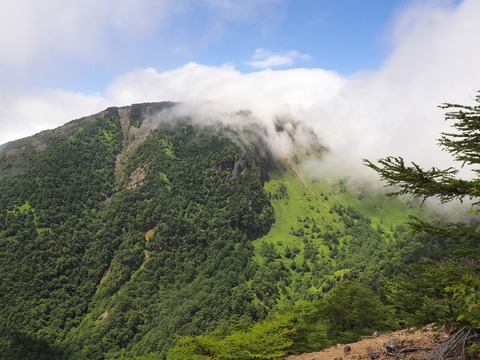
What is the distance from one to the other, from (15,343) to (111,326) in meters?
46.1

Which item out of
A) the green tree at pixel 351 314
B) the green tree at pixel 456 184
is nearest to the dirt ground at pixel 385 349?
the green tree at pixel 456 184

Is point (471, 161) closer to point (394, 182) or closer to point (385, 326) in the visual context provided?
point (394, 182)

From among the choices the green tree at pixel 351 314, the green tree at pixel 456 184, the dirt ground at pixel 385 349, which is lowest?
the green tree at pixel 351 314

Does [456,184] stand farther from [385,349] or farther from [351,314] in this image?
[351,314]

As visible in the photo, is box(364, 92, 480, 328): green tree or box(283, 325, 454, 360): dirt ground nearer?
box(364, 92, 480, 328): green tree

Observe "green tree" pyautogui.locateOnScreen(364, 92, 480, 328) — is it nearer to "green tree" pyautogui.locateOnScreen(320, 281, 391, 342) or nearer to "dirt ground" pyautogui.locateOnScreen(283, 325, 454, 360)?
"dirt ground" pyautogui.locateOnScreen(283, 325, 454, 360)

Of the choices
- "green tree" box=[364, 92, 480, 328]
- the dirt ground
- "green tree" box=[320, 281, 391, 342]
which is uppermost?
"green tree" box=[364, 92, 480, 328]

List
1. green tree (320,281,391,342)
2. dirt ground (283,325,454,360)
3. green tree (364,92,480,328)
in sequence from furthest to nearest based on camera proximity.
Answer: green tree (320,281,391,342) < dirt ground (283,325,454,360) < green tree (364,92,480,328)

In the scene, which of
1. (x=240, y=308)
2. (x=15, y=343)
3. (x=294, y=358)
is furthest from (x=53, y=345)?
(x=294, y=358)

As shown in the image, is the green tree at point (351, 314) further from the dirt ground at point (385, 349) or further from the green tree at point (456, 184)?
the green tree at point (456, 184)

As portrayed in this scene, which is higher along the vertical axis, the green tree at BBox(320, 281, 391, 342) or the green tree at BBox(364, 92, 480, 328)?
the green tree at BBox(364, 92, 480, 328)

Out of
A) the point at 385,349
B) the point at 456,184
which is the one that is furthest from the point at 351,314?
the point at 456,184

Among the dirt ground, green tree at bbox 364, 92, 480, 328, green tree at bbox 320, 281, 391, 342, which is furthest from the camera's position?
green tree at bbox 320, 281, 391, 342

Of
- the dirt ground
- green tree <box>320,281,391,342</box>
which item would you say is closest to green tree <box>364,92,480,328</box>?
the dirt ground
